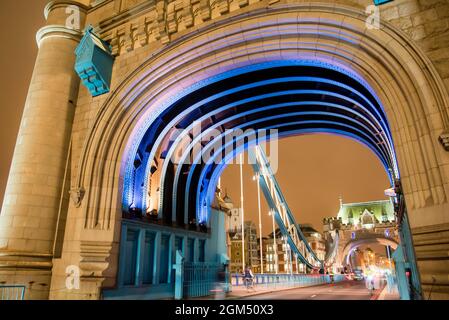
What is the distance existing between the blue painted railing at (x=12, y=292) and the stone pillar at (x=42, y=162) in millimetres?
106

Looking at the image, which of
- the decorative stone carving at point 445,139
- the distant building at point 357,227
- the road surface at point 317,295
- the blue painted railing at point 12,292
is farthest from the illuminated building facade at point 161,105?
the distant building at point 357,227

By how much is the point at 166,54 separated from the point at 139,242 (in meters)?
6.09

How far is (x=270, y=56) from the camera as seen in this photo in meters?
7.72

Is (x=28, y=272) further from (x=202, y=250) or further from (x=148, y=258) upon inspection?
(x=202, y=250)

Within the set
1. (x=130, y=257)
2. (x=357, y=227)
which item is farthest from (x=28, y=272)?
(x=357, y=227)

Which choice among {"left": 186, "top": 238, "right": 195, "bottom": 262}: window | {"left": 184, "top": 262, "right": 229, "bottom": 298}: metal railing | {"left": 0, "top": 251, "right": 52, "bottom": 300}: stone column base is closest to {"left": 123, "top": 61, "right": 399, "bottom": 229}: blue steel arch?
{"left": 186, "top": 238, "right": 195, "bottom": 262}: window

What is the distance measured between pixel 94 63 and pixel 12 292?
6.52 m

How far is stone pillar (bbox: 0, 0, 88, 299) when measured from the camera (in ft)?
24.5

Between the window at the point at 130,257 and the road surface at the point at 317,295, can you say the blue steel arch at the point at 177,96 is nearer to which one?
the window at the point at 130,257

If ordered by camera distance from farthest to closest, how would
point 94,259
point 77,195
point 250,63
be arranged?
point 250,63, point 77,195, point 94,259

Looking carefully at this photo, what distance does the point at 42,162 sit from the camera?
8.23 meters
